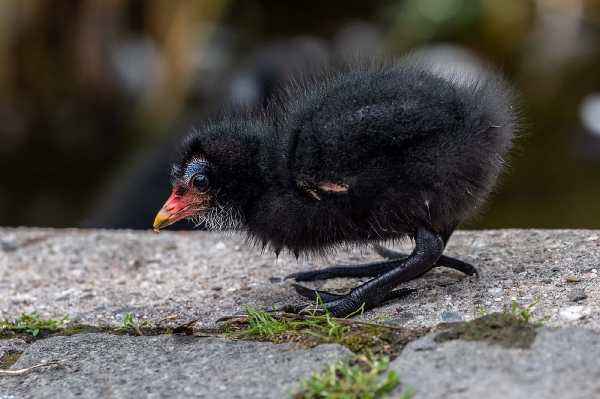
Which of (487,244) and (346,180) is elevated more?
(346,180)

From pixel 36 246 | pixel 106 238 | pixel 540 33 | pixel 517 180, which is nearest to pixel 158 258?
pixel 106 238

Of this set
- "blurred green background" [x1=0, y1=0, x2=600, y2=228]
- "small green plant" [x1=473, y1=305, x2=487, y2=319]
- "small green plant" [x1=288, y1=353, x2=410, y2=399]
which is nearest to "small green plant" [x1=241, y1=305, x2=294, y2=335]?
"small green plant" [x1=288, y1=353, x2=410, y2=399]

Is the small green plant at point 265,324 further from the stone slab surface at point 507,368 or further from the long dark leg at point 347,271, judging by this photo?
the long dark leg at point 347,271

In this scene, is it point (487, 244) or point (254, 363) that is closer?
point (254, 363)

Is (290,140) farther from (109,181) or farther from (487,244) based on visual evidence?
(109,181)

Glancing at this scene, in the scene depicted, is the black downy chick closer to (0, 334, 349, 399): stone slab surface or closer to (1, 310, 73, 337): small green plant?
(0, 334, 349, 399): stone slab surface

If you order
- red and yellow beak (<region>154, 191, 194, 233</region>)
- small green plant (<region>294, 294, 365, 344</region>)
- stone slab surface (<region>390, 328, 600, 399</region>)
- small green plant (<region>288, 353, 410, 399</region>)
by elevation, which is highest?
red and yellow beak (<region>154, 191, 194, 233</region>)

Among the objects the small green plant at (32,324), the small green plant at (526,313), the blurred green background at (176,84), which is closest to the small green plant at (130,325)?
the small green plant at (32,324)

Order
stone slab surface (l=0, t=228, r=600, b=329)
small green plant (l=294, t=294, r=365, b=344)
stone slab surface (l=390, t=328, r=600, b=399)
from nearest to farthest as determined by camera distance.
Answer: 1. stone slab surface (l=390, t=328, r=600, b=399)
2. small green plant (l=294, t=294, r=365, b=344)
3. stone slab surface (l=0, t=228, r=600, b=329)

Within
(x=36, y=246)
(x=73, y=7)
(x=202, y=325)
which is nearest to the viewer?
(x=202, y=325)

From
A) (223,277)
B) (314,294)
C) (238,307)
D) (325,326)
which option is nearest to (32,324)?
(238,307)
